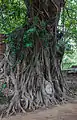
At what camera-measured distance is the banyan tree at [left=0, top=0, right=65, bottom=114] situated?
10.3 feet

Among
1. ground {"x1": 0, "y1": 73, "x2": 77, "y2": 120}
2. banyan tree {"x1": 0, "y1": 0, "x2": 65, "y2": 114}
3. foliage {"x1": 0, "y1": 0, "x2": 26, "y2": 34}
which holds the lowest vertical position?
ground {"x1": 0, "y1": 73, "x2": 77, "y2": 120}

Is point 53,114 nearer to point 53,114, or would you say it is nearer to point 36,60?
point 53,114

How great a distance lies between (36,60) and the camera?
3.36 meters

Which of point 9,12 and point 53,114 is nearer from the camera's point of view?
point 53,114

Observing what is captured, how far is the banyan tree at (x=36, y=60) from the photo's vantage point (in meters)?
3.14

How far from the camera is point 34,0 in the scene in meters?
3.40

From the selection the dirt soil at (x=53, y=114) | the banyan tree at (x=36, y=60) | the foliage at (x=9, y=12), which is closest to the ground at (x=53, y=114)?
the dirt soil at (x=53, y=114)

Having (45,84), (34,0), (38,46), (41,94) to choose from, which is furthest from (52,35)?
(41,94)

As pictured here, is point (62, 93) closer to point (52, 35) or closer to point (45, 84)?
point (45, 84)

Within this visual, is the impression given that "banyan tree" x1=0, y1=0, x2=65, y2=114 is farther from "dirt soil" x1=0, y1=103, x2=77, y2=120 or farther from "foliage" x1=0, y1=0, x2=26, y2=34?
"foliage" x1=0, y1=0, x2=26, y2=34

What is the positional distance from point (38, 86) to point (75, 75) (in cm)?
324

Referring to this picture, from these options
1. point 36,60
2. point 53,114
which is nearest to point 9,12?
point 36,60

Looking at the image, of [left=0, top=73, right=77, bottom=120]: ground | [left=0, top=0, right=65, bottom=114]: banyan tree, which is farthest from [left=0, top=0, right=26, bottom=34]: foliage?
[left=0, top=73, right=77, bottom=120]: ground

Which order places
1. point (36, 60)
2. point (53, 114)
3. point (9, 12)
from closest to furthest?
point (53, 114), point (36, 60), point (9, 12)
